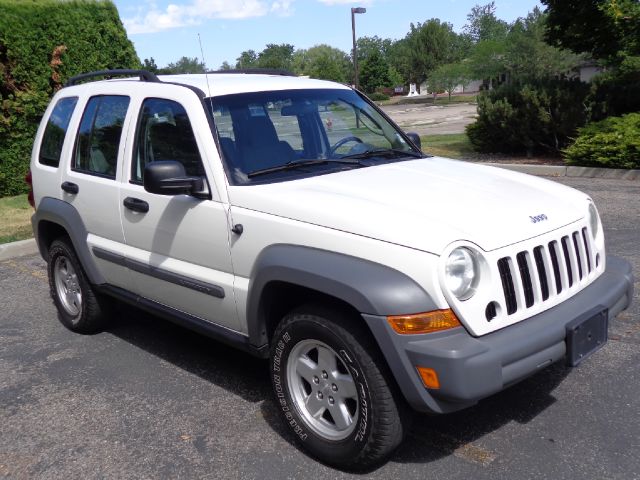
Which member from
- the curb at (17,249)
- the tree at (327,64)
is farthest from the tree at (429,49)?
the curb at (17,249)

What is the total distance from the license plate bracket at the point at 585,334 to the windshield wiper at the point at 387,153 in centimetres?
166

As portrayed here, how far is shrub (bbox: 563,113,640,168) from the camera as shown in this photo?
1137cm

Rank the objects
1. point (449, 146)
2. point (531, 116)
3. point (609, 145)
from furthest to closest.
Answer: point (449, 146)
point (531, 116)
point (609, 145)

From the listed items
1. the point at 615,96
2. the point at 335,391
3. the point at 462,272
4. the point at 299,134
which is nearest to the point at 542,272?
the point at 462,272

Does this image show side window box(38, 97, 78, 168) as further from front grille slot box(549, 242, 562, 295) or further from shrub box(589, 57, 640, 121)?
shrub box(589, 57, 640, 121)

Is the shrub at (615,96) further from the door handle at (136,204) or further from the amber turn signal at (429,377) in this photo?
the amber turn signal at (429,377)

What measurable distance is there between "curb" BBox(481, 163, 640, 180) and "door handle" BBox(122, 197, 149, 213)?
8549mm

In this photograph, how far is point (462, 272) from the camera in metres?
Answer: 3.01

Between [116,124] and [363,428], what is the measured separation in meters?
2.73

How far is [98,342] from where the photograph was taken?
5.38 metres

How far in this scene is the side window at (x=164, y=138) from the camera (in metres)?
4.00

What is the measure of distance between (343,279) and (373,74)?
2955 inches

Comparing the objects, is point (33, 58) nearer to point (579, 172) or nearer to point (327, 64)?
point (579, 172)

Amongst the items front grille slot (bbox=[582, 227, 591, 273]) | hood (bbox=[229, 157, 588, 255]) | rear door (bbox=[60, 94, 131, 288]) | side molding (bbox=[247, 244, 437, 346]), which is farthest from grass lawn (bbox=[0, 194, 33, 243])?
front grille slot (bbox=[582, 227, 591, 273])
